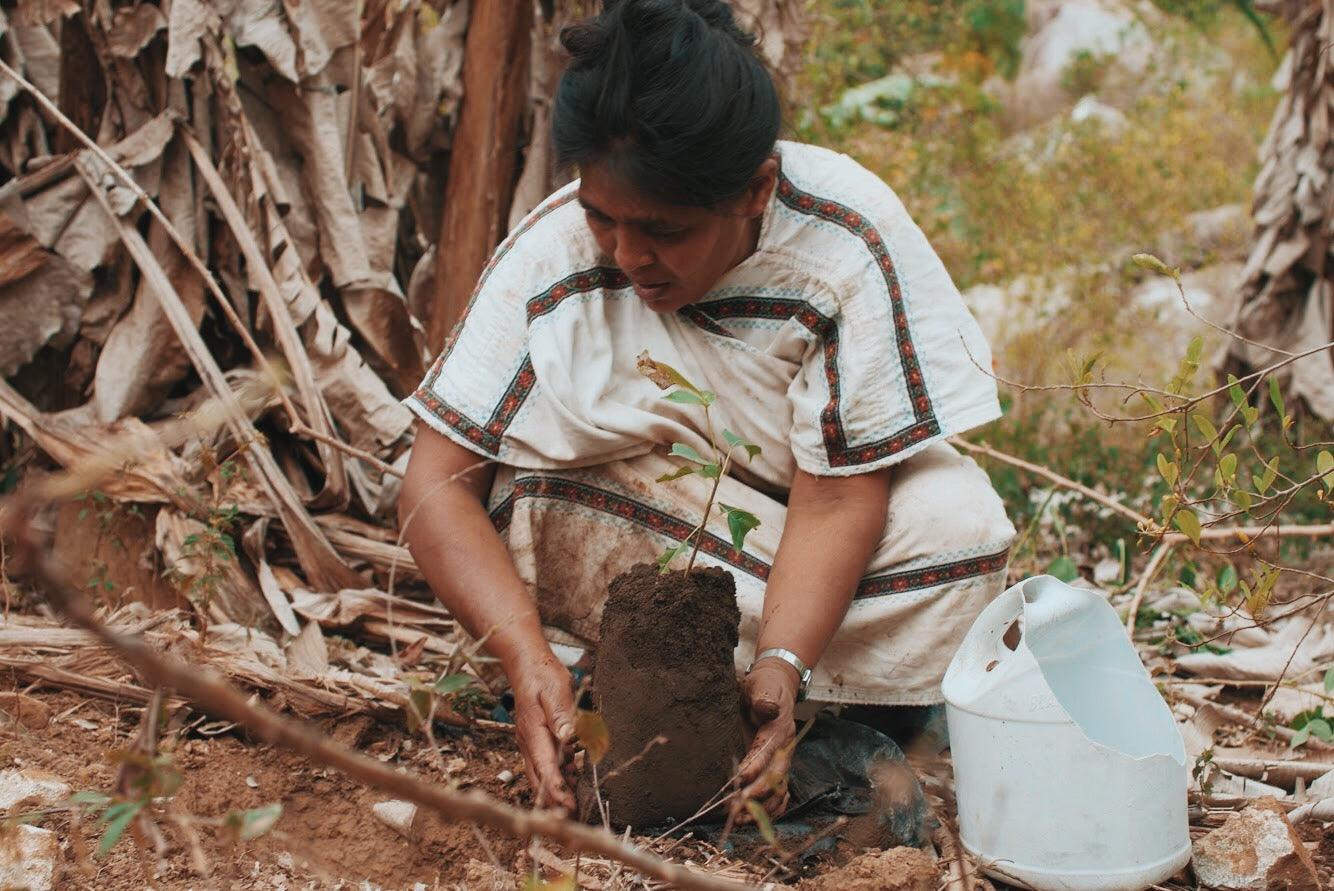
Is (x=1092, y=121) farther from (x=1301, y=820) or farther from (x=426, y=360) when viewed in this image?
(x=1301, y=820)

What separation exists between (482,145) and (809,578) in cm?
161

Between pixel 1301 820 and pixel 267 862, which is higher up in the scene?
pixel 267 862

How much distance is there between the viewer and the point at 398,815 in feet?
6.40

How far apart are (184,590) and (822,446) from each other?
3.72 ft

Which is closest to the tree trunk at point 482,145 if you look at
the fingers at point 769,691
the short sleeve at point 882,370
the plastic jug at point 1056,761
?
the short sleeve at point 882,370

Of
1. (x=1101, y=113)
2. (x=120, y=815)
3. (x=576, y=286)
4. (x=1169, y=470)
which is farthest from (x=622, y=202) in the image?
(x=1101, y=113)

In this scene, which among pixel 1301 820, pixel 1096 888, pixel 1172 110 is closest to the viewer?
pixel 1096 888

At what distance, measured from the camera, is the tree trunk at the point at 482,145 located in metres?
3.28

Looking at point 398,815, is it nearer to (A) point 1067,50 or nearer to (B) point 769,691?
(B) point 769,691

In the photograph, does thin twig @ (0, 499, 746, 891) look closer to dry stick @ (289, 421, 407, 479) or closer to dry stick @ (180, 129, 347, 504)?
dry stick @ (289, 421, 407, 479)

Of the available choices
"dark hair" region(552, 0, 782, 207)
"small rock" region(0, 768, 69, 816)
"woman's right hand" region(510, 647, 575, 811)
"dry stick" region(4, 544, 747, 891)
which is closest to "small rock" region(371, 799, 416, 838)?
"woman's right hand" region(510, 647, 575, 811)

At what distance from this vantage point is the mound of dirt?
1.73 metres

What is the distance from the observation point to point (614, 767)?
1.86 meters

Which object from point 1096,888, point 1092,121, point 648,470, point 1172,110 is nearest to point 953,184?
point 1092,121
